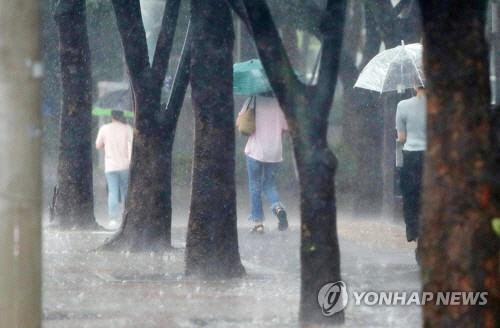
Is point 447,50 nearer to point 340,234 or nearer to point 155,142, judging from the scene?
point 155,142

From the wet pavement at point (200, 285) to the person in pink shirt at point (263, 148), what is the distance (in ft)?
1.43

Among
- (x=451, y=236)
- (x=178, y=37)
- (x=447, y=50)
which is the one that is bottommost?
(x=451, y=236)

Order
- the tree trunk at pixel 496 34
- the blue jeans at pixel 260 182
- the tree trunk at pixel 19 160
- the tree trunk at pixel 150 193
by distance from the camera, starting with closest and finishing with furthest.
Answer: the tree trunk at pixel 19 160 < the tree trunk at pixel 150 193 < the blue jeans at pixel 260 182 < the tree trunk at pixel 496 34

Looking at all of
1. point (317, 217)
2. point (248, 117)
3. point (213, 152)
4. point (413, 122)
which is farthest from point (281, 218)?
point (317, 217)

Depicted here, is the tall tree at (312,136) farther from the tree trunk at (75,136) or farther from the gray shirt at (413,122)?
the tree trunk at (75,136)

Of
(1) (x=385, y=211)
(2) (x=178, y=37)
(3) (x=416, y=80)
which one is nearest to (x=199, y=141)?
(3) (x=416, y=80)

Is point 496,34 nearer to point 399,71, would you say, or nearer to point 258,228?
point 399,71

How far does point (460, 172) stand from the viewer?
17.8ft

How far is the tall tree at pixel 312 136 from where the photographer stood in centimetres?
730

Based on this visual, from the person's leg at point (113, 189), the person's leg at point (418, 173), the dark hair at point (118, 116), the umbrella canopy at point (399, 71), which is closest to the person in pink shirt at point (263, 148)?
the umbrella canopy at point (399, 71)

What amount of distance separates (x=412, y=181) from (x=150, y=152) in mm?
2799

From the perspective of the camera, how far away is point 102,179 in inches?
1083

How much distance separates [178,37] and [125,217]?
1494cm

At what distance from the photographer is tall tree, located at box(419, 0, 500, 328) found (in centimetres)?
538
